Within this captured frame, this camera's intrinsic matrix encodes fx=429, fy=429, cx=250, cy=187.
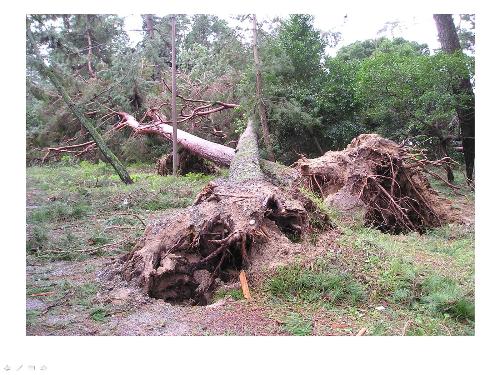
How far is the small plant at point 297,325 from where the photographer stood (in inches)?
122

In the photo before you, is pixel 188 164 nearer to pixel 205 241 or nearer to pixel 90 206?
pixel 90 206

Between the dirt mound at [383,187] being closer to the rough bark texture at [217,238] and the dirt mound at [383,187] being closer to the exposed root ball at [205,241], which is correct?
the rough bark texture at [217,238]

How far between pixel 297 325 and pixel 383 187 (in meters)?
3.43

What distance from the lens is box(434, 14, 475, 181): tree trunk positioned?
5797 millimetres

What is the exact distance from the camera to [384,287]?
356 centimetres

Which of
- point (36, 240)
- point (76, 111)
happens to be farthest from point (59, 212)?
point (76, 111)

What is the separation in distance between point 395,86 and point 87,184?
5954mm

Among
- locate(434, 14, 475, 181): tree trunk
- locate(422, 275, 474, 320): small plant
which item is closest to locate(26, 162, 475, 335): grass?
locate(422, 275, 474, 320): small plant

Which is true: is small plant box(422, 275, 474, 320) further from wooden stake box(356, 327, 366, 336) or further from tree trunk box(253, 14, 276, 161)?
tree trunk box(253, 14, 276, 161)

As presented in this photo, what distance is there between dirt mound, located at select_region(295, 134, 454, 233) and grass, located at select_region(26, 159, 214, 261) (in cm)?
253

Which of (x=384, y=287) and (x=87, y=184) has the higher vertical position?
(x=87, y=184)

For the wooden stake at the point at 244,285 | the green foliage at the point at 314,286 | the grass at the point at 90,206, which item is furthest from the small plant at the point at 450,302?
the grass at the point at 90,206
